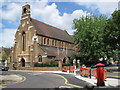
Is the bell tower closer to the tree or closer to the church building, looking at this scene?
the church building

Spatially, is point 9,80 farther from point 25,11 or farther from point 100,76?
point 25,11

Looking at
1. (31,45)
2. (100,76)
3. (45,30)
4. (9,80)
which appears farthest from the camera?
(45,30)

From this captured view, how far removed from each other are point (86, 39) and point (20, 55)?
875 inches

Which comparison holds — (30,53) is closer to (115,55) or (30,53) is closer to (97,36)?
(97,36)

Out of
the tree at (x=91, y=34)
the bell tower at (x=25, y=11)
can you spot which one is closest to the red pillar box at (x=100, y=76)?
the tree at (x=91, y=34)

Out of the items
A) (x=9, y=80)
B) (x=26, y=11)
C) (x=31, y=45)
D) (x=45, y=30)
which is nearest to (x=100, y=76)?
(x=9, y=80)

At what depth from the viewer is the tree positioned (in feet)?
101

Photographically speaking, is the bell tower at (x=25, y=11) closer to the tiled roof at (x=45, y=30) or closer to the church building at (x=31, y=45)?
the church building at (x=31, y=45)

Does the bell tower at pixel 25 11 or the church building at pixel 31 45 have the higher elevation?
the bell tower at pixel 25 11

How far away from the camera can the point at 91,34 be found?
31.8 m

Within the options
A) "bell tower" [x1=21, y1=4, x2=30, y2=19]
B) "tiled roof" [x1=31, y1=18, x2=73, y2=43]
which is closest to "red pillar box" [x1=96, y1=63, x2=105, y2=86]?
"tiled roof" [x1=31, y1=18, x2=73, y2=43]

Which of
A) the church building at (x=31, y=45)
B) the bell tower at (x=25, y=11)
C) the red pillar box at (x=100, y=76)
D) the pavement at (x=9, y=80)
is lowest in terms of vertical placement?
the pavement at (x=9, y=80)

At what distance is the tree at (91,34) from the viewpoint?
30.9 meters

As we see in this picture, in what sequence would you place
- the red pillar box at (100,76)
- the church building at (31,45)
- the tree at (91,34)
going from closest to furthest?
the red pillar box at (100,76) < the tree at (91,34) < the church building at (31,45)
